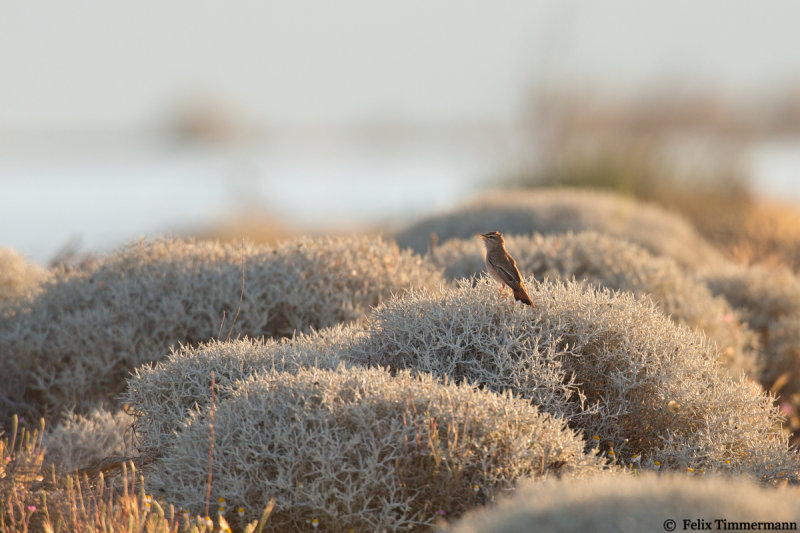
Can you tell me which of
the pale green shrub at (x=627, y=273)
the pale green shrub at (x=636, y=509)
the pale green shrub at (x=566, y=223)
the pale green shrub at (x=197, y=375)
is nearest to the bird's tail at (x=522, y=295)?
the pale green shrub at (x=197, y=375)

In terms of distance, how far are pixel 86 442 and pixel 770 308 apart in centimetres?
631

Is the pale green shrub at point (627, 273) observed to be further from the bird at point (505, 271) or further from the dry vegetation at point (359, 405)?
the bird at point (505, 271)

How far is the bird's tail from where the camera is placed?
4406mm

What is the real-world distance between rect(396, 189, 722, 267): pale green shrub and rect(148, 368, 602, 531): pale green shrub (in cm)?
626

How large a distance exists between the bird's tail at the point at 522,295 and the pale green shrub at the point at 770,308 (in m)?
3.95

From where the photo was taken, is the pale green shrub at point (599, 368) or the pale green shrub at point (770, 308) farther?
the pale green shrub at point (770, 308)

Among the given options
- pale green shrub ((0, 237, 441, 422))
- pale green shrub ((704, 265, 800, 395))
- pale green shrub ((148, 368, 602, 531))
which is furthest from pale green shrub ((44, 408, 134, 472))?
pale green shrub ((704, 265, 800, 395))

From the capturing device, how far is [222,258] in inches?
266

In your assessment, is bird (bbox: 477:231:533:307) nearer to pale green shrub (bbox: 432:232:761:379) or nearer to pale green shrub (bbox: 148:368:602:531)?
pale green shrub (bbox: 148:368:602:531)

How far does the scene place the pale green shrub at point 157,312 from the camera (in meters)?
6.13

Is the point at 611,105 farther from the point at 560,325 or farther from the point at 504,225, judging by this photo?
the point at 560,325

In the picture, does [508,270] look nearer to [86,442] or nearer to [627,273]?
[86,442]

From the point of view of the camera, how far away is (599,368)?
174 inches

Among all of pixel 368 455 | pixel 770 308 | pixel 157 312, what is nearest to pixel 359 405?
pixel 368 455
